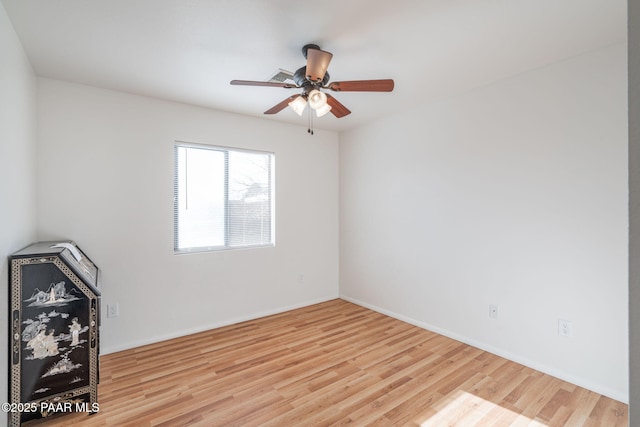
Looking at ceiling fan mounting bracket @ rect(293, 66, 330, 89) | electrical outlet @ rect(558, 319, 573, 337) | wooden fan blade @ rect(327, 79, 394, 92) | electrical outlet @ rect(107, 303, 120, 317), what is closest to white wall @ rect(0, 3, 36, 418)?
electrical outlet @ rect(107, 303, 120, 317)

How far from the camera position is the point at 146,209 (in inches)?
121

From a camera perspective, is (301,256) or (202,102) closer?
(202,102)

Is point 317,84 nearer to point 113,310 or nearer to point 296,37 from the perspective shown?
point 296,37

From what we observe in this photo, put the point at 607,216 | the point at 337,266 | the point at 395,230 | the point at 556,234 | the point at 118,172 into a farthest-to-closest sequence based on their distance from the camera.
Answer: the point at 337,266
the point at 395,230
the point at 118,172
the point at 556,234
the point at 607,216

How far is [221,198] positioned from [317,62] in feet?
7.24

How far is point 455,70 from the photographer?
254 cm

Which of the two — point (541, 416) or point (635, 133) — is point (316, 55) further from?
point (541, 416)

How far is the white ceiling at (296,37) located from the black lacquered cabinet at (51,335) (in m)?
1.48

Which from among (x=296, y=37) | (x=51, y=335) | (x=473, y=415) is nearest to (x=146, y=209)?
(x=51, y=335)

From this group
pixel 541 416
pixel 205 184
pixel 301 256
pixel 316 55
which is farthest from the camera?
pixel 301 256

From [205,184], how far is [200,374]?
6.47 ft

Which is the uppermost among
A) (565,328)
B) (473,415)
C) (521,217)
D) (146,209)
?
(146,209)

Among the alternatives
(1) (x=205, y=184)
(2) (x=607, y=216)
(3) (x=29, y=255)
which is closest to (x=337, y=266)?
(1) (x=205, y=184)

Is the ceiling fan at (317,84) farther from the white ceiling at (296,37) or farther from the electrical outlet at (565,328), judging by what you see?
the electrical outlet at (565,328)
